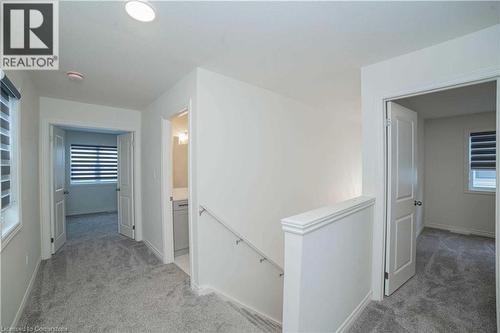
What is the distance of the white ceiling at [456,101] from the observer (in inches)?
113

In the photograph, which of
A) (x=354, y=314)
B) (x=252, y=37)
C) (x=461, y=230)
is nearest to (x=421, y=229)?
(x=461, y=230)

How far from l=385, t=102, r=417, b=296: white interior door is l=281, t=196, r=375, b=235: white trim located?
63cm

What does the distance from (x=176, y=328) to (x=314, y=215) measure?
1.52 metres

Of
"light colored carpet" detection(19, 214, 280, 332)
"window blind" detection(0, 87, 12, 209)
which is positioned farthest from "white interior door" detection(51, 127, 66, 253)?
"window blind" detection(0, 87, 12, 209)

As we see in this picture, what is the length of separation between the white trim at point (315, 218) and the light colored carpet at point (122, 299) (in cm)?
109

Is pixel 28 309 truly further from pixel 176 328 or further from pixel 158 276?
pixel 176 328

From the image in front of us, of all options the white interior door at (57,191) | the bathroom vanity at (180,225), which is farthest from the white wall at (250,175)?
the white interior door at (57,191)

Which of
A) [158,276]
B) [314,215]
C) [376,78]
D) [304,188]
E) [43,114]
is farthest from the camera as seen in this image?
[304,188]

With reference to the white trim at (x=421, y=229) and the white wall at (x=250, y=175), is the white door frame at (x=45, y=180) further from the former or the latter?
the white trim at (x=421, y=229)

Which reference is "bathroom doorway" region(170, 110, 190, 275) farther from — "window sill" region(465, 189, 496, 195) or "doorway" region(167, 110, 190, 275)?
"window sill" region(465, 189, 496, 195)

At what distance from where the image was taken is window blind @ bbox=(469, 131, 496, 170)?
4.05 m

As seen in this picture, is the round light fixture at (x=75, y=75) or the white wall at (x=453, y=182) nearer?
the round light fixture at (x=75, y=75)

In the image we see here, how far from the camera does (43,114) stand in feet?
10.7

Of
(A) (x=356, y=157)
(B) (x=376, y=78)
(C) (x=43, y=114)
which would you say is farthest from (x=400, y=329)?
(C) (x=43, y=114)
